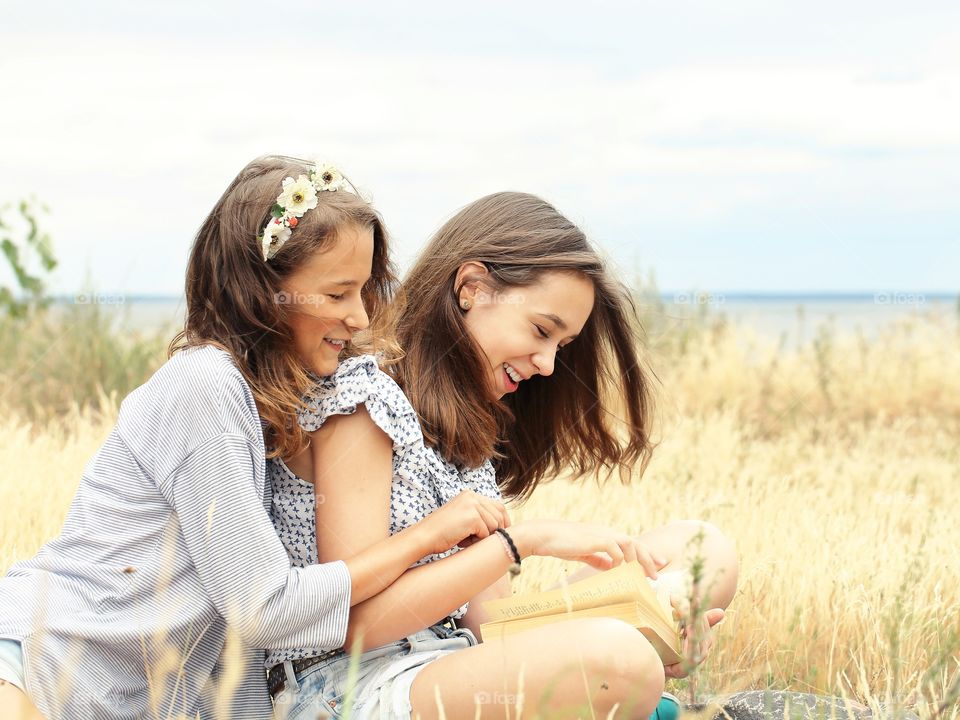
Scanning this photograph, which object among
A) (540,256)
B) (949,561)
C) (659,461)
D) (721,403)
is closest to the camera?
(540,256)

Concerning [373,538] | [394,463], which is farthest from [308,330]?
[373,538]

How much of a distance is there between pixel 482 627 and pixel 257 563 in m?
0.60

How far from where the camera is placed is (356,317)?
279 cm

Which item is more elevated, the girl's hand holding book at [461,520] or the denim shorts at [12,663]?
the girl's hand holding book at [461,520]

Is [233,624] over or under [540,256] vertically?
under

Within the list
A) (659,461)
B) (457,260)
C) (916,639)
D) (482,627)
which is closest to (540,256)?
(457,260)

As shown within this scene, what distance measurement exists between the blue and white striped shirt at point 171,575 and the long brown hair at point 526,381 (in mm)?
663

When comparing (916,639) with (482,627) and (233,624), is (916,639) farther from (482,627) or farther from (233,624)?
(233,624)

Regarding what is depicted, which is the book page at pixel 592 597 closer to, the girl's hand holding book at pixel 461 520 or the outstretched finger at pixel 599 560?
the outstretched finger at pixel 599 560

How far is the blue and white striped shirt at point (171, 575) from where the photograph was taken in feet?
8.10

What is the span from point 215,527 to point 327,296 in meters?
0.62

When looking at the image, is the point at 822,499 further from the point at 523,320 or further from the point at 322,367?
the point at 322,367

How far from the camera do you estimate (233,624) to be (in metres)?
2.43

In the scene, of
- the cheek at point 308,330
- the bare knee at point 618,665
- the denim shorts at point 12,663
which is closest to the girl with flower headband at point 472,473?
the bare knee at point 618,665
